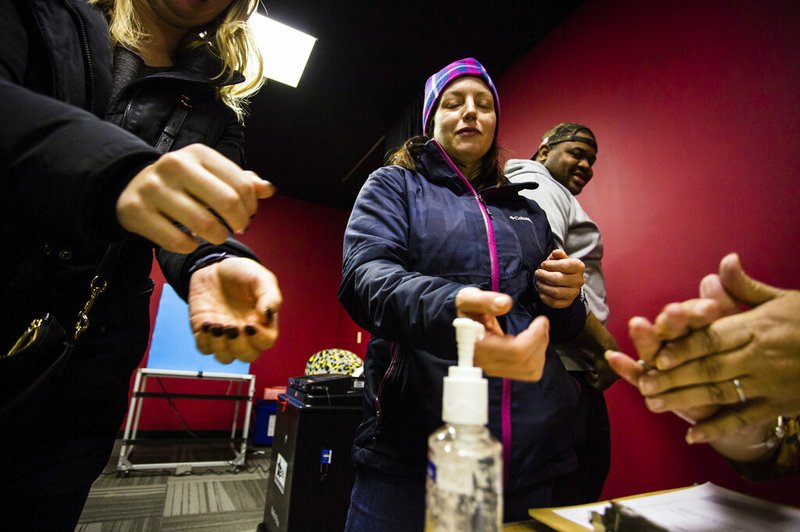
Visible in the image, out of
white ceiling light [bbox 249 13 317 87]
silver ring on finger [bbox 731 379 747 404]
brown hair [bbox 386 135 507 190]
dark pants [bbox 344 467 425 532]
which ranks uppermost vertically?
white ceiling light [bbox 249 13 317 87]

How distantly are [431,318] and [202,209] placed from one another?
10.8 inches

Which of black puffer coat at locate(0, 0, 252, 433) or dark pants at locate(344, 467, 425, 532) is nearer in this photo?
black puffer coat at locate(0, 0, 252, 433)

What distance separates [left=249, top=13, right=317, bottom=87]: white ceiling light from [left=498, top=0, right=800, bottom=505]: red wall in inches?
76.8

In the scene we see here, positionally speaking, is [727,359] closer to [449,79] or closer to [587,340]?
[587,340]

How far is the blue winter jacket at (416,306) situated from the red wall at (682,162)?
0.91 metres

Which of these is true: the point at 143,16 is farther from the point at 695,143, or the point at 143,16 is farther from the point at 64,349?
the point at 695,143

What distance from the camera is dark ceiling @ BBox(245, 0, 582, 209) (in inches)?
95.9

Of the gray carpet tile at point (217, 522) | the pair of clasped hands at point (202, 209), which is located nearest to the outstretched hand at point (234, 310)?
the pair of clasped hands at point (202, 209)

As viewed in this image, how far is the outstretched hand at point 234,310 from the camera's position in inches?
16.2

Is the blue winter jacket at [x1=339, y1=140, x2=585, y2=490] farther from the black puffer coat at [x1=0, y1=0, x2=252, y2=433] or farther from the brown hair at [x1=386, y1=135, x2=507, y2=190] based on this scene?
the black puffer coat at [x1=0, y1=0, x2=252, y2=433]

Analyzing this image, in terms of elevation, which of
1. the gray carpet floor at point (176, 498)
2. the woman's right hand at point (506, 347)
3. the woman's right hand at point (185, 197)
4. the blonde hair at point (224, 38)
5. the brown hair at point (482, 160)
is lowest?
the gray carpet floor at point (176, 498)

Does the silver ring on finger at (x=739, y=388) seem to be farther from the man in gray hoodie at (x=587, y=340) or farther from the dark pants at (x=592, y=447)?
the dark pants at (x=592, y=447)

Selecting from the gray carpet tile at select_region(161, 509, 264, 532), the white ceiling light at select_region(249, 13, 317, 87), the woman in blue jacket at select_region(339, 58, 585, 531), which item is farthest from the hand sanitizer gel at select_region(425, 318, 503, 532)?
the white ceiling light at select_region(249, 13, 317, 87)

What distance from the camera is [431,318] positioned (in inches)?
18.3
